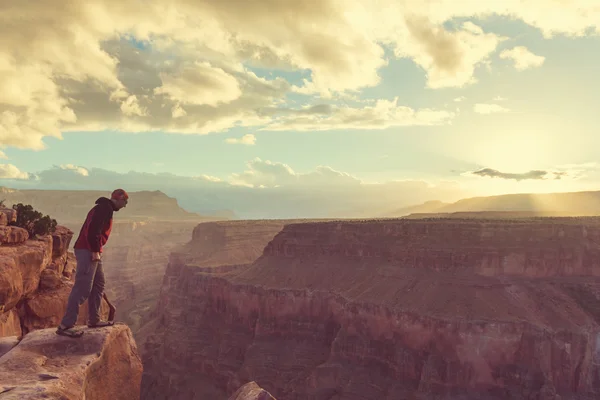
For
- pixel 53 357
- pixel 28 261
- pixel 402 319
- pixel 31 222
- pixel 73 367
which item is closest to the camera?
pixel 73 367

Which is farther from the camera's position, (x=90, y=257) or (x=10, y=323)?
(x=10, y=323)

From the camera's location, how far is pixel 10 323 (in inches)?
591

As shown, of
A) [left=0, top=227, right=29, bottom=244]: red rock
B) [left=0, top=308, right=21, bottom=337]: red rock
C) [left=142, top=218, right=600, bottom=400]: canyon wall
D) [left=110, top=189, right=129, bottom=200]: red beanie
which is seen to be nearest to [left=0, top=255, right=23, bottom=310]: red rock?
[left=0, top=308, right=21, bottom=337]: red rock

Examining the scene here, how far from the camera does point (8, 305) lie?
1508 cm

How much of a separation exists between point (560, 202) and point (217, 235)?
15706cm

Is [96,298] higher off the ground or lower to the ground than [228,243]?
higher

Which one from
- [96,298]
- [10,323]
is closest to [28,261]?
[10,323]

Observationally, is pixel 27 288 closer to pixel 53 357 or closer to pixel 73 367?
pixel 53 357

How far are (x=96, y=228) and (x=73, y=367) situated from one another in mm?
3440

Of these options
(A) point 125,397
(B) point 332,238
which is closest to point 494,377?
(B) point 332,238

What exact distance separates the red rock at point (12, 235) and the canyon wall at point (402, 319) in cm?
3250

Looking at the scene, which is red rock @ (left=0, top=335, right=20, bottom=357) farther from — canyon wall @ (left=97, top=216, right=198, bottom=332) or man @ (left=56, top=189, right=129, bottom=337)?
canyon wall @ (left=97, top=216, right=198, bottom=332)

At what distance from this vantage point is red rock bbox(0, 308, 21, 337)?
1434cm

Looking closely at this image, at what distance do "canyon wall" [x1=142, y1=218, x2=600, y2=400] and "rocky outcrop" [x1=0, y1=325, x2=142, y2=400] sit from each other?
33866 millimetres
